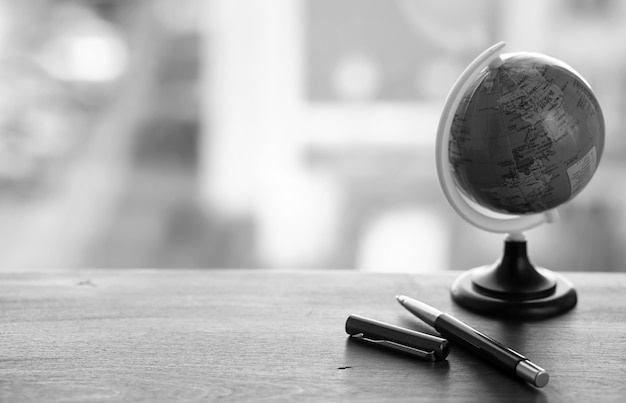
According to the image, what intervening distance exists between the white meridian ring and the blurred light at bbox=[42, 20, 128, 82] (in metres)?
4.10

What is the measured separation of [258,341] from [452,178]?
0.93 ft

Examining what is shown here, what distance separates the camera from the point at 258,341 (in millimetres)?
729

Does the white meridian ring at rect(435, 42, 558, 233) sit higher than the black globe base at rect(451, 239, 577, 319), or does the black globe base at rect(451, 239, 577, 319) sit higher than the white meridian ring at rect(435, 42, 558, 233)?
the white meridian ring at rect(435, 42, 558, 233)

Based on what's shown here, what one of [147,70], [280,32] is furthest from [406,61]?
[147,70]

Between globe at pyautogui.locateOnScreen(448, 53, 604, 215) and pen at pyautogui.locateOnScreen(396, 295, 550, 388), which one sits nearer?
pen at pyautogui.locateOnScreen(396, 295, 550, 388)

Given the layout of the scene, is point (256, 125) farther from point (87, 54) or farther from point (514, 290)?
point (514, 290)

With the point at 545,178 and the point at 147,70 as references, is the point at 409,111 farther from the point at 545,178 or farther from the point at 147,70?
the point at 545,178

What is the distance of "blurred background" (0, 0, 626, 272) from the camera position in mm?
3744

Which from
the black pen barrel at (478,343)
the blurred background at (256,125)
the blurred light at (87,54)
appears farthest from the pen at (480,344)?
the blurred light at (87,54)

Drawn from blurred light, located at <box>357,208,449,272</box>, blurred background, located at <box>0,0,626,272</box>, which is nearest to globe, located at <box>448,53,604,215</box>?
blurred light, located at <box>357,208,449,272</box>

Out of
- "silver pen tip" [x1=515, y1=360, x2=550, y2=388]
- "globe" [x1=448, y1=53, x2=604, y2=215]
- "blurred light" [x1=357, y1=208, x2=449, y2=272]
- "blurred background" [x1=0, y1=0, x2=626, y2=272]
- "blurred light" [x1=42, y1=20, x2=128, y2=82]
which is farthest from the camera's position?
"blurred light" [x1=42, y1=20, x2=128, y2=82]

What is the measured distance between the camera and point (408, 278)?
0.93 meters

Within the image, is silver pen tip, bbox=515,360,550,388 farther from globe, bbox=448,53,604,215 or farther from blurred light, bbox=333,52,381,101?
blurred light, bbox=333,52,381,101

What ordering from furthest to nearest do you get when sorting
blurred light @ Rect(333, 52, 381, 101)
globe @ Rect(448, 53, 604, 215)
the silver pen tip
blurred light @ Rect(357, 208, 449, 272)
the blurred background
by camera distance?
1. blurred light @ Rect(333, 52, 381, 101)
2. the blurred background
3. blurred light @ Rect(357, 208, 449, 272)
4. globe @ Rect(448, 53, 604, 215)
5. the silver pen tip
